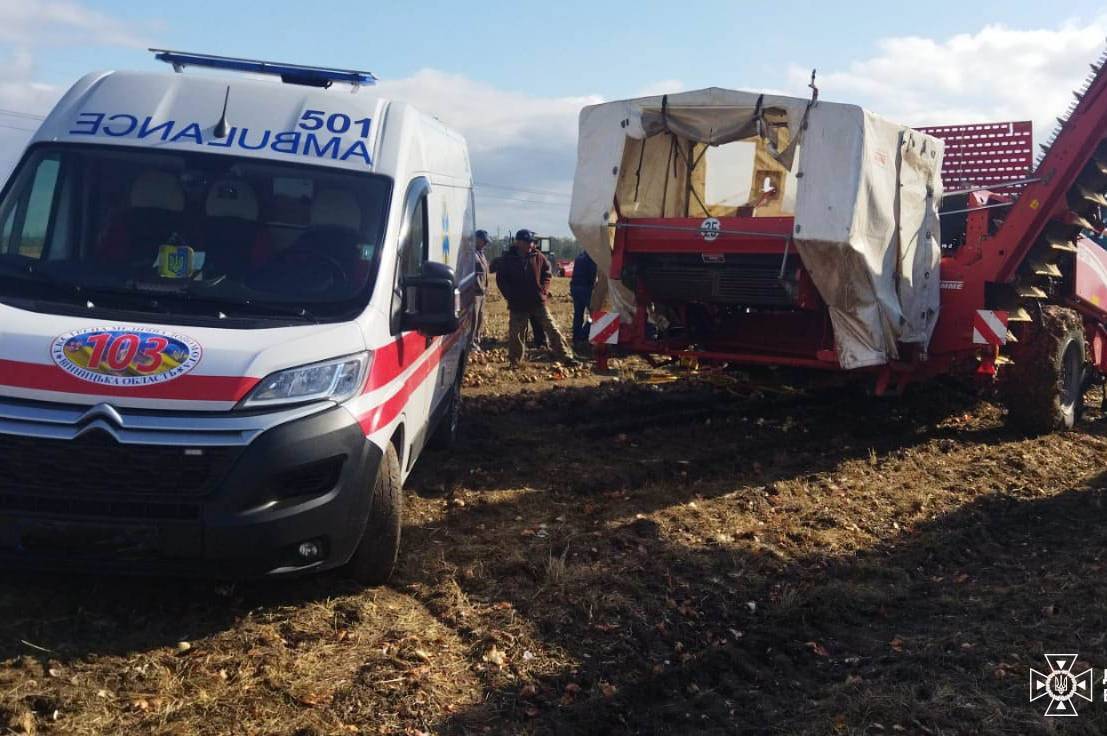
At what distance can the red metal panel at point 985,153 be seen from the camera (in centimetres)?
1048

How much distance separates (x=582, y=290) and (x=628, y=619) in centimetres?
1105

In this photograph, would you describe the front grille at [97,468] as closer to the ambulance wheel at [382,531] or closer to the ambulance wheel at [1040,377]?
the ambulance wheel at [382,531]

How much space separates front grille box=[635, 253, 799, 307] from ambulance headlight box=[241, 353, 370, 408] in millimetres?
4449

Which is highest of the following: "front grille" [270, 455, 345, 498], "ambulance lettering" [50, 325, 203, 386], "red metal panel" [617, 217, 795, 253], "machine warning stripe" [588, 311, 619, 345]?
"red metal panel" [617, 217, 795, 253]

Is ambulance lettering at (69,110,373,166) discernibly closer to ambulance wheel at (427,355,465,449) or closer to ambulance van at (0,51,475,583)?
ambulance van at (0,51,475,583)

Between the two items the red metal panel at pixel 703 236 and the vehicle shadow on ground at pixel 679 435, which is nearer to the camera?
→ the vehicle shadow on ground at pixel 679 435

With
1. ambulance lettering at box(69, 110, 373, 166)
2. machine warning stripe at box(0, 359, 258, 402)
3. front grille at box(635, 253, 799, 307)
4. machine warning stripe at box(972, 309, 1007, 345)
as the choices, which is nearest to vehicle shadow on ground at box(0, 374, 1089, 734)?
machine warning stripe at box(0, 359, 258, 402)

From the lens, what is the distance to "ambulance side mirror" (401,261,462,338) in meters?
5.24

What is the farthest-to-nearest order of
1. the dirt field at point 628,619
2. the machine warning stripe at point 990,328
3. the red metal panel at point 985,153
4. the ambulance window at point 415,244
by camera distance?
the red metal panel at point 985,153 → the machine warning stripe at point 990,328 → the ambulance window at point 415,244 → the dirt field at point 628,619

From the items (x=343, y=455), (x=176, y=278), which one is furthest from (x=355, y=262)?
(x=343, y=455)

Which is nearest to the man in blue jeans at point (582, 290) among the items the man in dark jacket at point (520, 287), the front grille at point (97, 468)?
the man in dark jacket at point (520, 287)

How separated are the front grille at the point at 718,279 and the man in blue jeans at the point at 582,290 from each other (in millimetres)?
6493

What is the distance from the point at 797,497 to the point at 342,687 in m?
4.21

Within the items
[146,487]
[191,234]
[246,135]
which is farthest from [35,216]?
[146,487]
